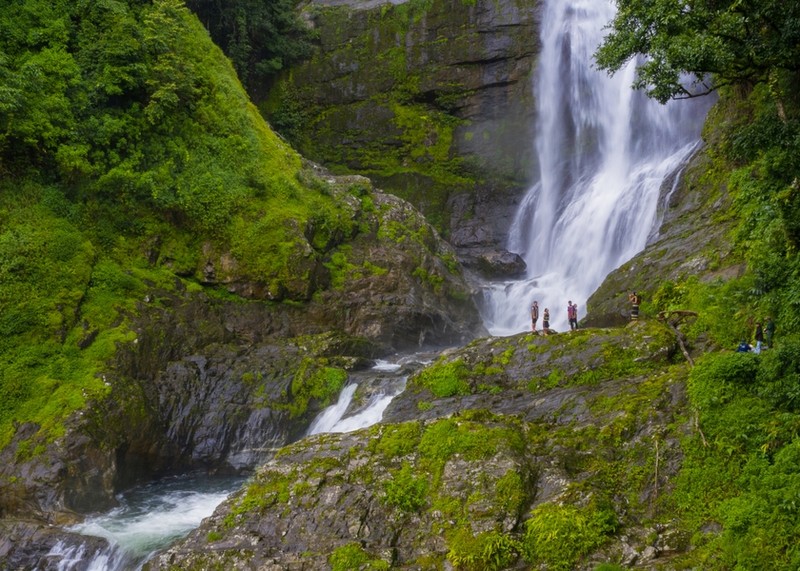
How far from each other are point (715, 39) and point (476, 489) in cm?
855

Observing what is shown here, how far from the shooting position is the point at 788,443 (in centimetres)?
774

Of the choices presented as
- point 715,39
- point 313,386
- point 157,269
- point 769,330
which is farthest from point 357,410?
point 715,39

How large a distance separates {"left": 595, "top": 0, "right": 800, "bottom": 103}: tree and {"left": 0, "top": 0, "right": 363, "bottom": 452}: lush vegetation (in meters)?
11.7

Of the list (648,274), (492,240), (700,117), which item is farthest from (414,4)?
(648,274)

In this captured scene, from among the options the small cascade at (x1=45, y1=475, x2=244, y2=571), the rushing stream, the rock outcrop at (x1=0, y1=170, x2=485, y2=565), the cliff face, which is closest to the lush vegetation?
the rock outcrop at (x1=0, y1=170, x2=485, y2=565)

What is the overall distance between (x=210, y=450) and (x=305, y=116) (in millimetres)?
21759

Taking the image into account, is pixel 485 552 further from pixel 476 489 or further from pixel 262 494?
pixel 262 494

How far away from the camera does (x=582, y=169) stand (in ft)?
97.5

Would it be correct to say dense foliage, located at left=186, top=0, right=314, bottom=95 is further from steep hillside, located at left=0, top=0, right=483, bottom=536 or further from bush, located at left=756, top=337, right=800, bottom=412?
bush, located at left=756, top=337, right=800, bottom=412

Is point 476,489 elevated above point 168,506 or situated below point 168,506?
above

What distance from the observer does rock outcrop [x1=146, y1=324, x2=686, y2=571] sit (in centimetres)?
827

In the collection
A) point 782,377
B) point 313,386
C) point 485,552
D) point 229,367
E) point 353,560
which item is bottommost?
point 353,560

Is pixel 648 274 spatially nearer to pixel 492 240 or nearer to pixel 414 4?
pixel 492 240

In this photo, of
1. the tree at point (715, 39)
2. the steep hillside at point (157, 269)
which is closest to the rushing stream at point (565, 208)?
the steep hillside at point (157, 269)
